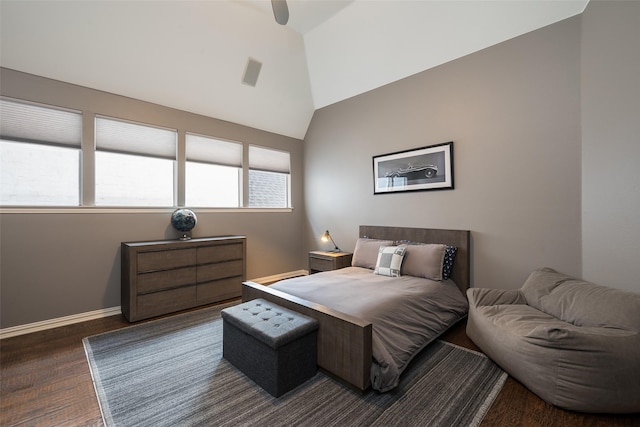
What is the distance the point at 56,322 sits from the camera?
2.86 metres

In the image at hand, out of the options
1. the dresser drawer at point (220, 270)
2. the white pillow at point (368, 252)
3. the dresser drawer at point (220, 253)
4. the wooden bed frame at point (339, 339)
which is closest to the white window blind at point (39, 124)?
the dresser drawer at point (220, 253)

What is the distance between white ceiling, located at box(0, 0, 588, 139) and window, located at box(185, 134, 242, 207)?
0.46 metres

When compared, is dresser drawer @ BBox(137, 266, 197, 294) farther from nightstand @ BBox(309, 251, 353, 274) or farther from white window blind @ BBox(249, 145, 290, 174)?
white window blind @ BBox(249, 145, 290, 174)

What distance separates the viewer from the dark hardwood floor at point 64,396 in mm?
1569

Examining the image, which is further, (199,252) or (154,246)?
(199,252)

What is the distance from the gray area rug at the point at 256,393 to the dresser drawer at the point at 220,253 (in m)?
1.18

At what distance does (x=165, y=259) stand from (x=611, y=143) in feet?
14.5

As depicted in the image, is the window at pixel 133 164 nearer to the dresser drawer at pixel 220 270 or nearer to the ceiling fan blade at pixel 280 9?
the dresser drawer at pixel 220 270

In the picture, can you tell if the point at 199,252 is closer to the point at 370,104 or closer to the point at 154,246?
the point at 154,246

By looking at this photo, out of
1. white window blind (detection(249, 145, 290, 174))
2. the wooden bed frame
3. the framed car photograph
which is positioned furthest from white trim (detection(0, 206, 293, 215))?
the framed car photograph

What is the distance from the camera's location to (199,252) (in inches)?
134

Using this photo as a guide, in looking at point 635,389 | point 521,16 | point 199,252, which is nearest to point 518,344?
point 635,389

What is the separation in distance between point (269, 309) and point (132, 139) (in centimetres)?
283

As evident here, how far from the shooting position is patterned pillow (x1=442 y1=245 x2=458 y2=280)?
300 cm
